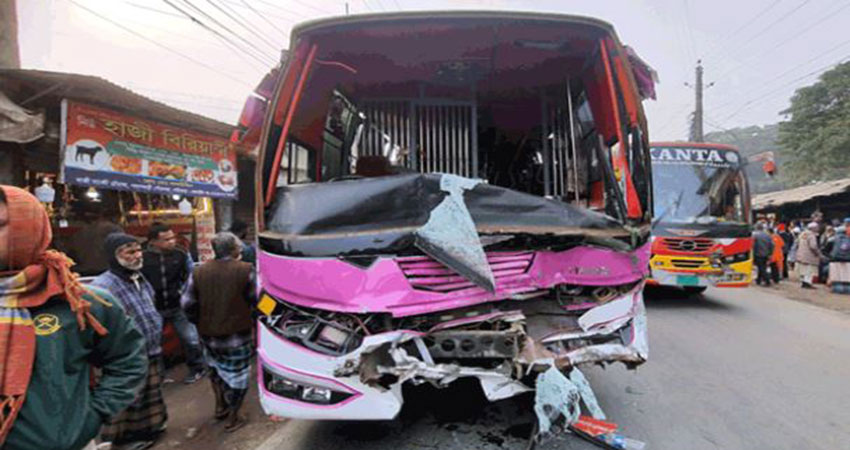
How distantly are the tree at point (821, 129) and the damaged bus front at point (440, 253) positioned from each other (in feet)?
89.7

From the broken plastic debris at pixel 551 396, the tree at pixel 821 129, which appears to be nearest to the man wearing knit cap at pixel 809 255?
the broken plastic debris at pixel 551 396

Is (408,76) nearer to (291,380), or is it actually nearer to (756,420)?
(291,380)

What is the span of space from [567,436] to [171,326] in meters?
3.98

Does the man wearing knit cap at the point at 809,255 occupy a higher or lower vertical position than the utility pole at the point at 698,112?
lower

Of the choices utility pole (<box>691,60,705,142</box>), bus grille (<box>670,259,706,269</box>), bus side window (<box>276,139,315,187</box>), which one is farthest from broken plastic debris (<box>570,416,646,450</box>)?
utility pole (<box>691,60,705,142</box>)

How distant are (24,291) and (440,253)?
1592mm

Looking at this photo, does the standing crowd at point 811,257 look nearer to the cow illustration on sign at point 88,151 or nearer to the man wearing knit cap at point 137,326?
the man wearing knit cap at point 137,326

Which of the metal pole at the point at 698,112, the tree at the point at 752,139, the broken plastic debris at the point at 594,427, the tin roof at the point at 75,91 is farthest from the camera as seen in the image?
the tree at the point at 752,139

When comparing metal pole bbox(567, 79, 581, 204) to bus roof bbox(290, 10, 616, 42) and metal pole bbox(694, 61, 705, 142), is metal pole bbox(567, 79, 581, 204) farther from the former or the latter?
metal pole bbox(694, 61, 705, 142)

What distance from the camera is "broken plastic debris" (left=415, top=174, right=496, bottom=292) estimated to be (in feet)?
7.25

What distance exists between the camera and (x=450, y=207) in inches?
93.6

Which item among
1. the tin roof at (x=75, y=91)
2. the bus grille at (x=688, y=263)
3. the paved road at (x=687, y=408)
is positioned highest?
the tin roof at (x=75, y=91)

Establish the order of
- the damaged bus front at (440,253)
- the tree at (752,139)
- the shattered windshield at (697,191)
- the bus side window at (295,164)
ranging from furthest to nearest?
the tree at (752,139) → the shattered windshield at (697,191) → the bus side window at (295,164) → the damaged bus front at (440,253)

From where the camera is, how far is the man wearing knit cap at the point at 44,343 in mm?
1270
